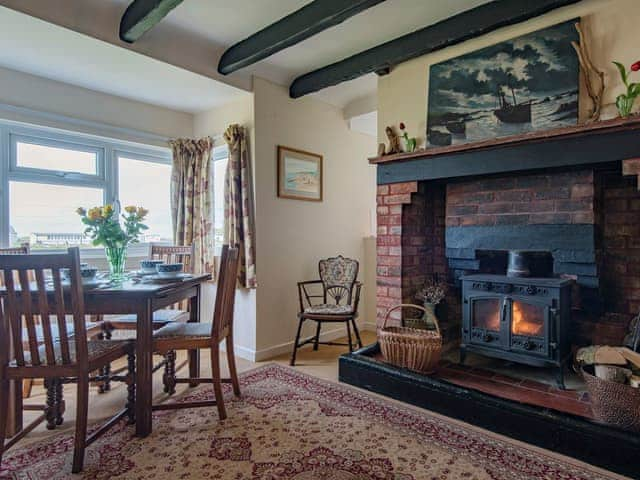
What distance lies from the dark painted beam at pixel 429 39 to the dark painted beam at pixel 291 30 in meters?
0.58

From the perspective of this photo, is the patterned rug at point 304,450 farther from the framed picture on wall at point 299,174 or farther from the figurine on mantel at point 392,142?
the framed picture on wall at point 299,174

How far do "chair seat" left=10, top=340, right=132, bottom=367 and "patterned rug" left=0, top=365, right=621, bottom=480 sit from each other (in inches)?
17.9

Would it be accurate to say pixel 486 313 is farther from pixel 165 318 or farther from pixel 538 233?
pixel 165 318

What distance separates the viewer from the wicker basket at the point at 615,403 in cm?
174

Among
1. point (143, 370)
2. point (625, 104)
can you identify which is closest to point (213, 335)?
point (143, 370)

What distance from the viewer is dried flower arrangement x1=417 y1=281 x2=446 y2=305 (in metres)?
2.98

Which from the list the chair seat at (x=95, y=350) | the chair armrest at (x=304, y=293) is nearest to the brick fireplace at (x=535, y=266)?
the chair armrest at (x=304, y=293)

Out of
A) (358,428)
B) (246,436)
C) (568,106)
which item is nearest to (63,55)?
(246,436)

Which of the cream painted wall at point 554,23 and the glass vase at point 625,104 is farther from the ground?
the cream painted wall at point 554,23

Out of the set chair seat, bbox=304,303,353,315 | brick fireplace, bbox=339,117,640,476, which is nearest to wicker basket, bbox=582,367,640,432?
brick fireplace, bbox=339,117,640,476

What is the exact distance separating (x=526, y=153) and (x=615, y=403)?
4.60ft

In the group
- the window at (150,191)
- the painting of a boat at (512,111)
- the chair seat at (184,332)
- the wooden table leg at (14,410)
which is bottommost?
the wooden table leg at (14,410)

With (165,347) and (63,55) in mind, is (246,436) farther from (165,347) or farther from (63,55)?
(63,55)

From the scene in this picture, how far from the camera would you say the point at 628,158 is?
204 centimetres
